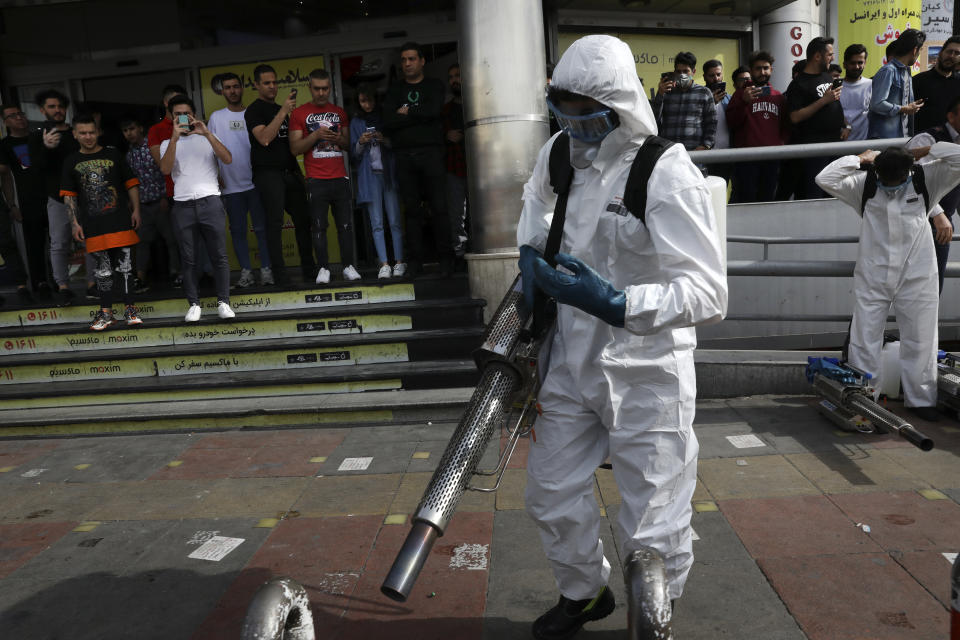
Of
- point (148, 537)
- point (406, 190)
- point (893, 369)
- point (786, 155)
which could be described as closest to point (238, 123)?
point (406, 190)

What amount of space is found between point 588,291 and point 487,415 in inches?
19.5

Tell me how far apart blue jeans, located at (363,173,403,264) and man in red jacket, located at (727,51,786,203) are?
11.0 ft

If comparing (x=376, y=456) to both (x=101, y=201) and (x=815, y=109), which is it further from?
(x=815, y=109)

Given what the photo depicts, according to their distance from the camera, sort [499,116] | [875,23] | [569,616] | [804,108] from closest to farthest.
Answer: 1. [569,616]
2. [499,116]
3. [804,108]
4. [875,23]

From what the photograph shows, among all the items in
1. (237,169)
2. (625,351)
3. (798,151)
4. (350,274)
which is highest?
(237,169)

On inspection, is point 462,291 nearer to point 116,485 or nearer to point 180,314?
point 180,314

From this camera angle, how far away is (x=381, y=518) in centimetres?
376

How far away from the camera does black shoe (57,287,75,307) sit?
6.77 meters

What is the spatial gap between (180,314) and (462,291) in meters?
2.64

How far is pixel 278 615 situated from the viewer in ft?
4.79

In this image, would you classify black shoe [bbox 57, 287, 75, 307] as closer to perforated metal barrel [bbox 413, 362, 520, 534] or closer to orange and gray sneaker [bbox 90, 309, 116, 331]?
orange and gray sneaker [bbox 90, 309, 116, 331]

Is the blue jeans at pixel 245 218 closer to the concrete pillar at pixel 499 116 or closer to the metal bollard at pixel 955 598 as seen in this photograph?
the concrete pillar at pixel 499 116

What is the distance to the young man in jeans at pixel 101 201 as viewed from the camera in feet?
20.0

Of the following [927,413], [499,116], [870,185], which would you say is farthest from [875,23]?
[927,413]
